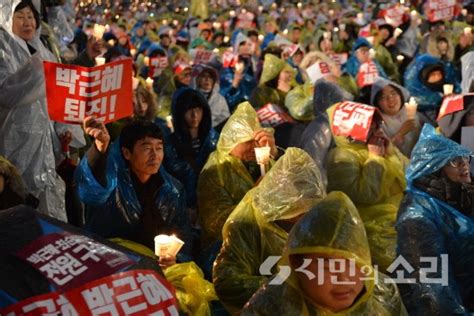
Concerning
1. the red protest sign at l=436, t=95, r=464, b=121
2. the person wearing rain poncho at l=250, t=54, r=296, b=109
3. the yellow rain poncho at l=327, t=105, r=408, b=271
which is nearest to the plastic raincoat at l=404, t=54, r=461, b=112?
the person wearing rain poncho at l=250, t=54, r=296, b=109

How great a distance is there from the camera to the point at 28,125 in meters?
5.20

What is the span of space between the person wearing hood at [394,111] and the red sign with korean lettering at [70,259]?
515cm

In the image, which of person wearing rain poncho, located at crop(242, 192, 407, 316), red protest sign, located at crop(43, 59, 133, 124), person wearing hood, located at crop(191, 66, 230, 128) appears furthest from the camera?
person wearing hood, located at crop(191, 66, 230, 128)

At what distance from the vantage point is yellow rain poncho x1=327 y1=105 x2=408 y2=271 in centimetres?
507

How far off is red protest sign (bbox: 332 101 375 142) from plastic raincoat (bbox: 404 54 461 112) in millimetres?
2932

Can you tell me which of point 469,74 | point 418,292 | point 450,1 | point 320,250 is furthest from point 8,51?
point 450,1

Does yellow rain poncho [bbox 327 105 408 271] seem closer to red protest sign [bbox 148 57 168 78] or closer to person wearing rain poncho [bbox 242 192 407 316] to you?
person wearing rain poncho [bbox 242 192 407 316]

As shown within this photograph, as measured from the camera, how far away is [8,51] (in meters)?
5.32

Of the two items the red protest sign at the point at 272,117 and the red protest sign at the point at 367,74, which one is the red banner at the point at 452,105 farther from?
the red protest sign at the point at 367,74

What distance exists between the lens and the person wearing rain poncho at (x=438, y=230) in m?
3.85

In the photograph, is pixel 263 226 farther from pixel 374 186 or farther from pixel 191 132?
pixel 191 132

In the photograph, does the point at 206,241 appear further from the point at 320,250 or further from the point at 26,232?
the point at 26,232

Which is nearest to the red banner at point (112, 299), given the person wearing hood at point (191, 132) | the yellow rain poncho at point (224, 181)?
the yellow rain poncho at point (224, 181)

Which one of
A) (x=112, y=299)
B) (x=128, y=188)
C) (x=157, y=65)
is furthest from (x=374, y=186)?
(x=157, y=65)
